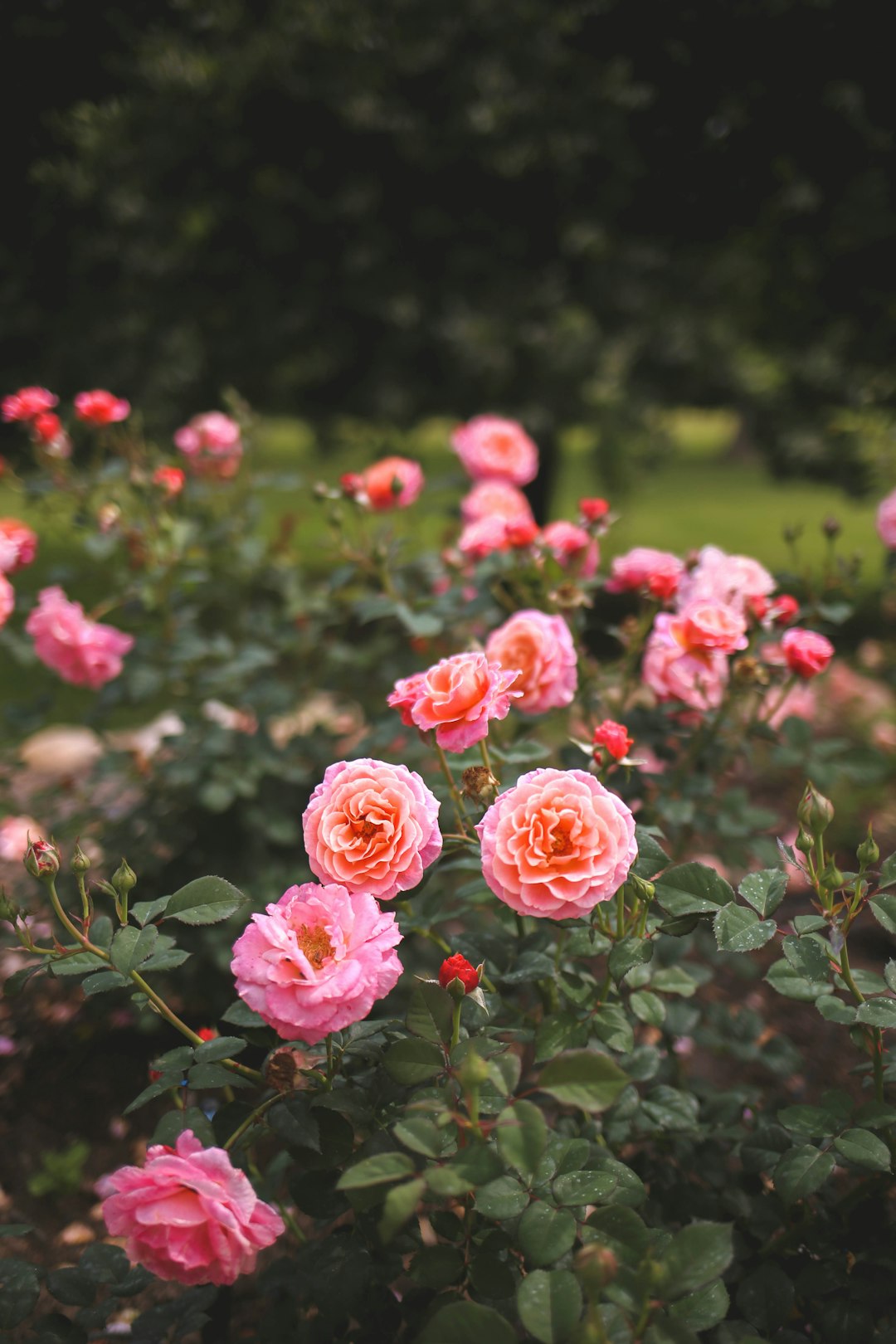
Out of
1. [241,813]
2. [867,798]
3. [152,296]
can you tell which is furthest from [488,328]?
[241,813]

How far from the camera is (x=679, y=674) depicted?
123cm

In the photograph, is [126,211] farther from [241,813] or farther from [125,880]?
[125,880]

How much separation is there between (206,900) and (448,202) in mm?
4400

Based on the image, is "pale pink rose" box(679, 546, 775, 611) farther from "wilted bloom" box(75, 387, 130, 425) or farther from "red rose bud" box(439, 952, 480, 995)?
"wilted bloom" box(75, 387, 130, 425)

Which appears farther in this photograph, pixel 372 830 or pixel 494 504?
pixel 494 504

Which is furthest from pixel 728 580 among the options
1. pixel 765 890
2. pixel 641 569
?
pixel 765 890

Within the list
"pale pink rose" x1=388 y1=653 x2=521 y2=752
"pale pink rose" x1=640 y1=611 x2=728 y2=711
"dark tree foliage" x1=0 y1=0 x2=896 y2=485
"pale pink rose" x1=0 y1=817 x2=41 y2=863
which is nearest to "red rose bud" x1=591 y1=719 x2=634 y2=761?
"pale pink rose" x1=388 y1=653 x2=521 y2=752

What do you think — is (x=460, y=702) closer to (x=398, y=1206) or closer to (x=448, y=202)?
(x=398, y=1206)

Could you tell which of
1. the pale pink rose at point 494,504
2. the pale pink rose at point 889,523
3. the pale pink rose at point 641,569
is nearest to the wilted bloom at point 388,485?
the pale pink rose at point 494,504

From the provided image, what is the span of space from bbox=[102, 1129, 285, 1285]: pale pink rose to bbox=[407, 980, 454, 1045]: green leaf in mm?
175

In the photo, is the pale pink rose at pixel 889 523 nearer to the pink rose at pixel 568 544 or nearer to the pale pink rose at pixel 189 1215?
the pink rose at pixel 568 544

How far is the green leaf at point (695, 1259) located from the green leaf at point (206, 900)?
17.4 inches

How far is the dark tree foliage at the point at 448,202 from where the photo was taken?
10.9 ft

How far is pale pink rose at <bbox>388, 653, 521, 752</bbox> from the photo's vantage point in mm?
878
